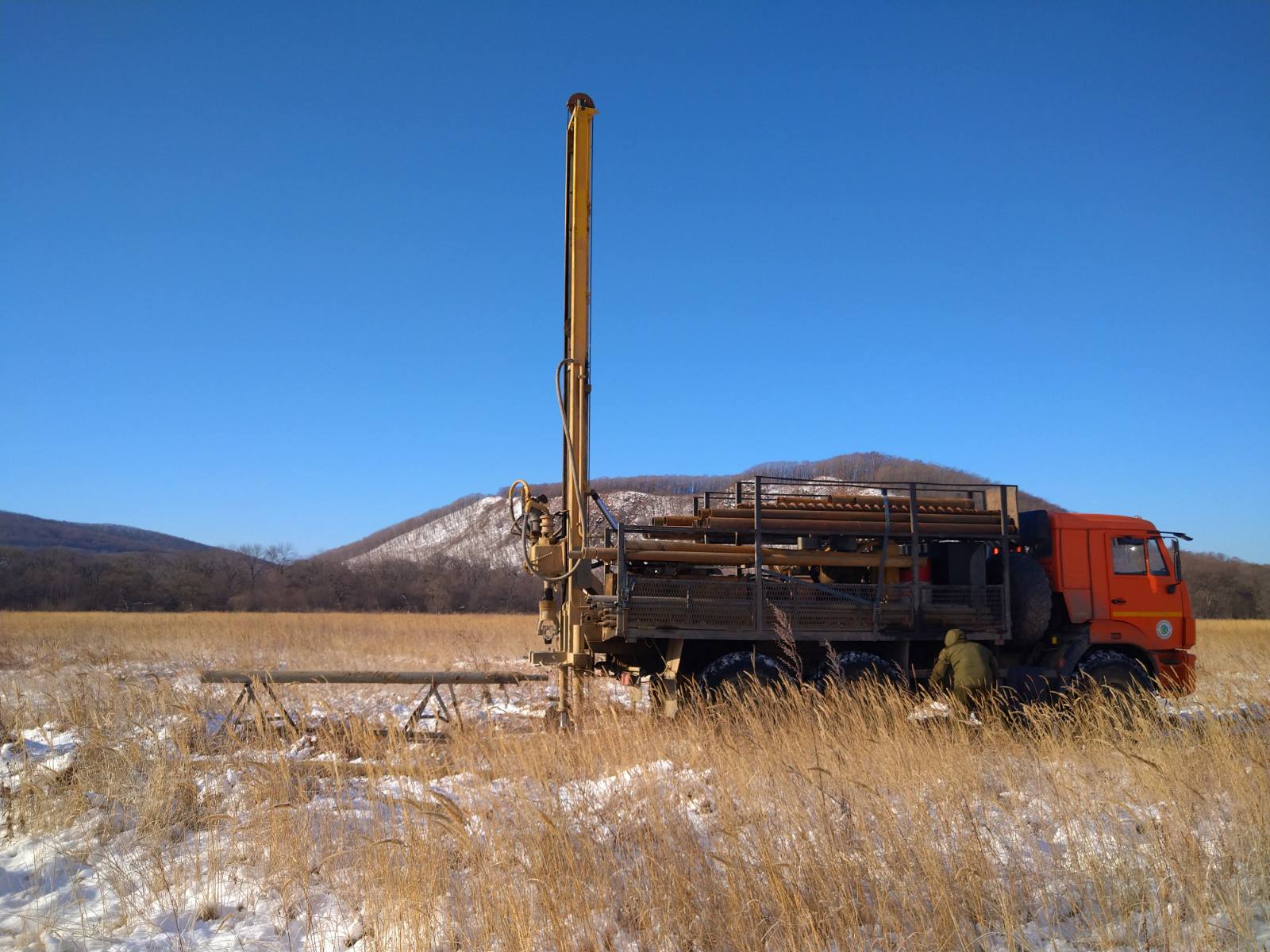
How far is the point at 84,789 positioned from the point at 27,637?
916 inches

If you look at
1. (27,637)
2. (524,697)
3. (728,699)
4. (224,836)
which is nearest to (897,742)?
(728,699)

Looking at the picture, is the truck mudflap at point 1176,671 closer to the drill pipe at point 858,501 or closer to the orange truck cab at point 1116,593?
the orange truck cab at point 1116,593

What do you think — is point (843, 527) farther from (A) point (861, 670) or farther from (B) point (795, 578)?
(A) point (861, 670)

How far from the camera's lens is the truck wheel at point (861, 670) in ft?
31.5

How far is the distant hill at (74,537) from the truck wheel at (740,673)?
518ft

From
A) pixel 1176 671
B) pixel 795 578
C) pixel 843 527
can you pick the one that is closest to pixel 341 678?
pixel 795 578

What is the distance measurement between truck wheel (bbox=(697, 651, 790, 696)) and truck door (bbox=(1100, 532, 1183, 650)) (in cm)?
441

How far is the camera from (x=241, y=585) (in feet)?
232

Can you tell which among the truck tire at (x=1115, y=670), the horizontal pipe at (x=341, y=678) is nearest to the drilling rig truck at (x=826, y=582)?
the truck tire at (x=1115, y=670)

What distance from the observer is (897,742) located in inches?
241

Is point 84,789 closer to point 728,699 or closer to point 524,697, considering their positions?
point 728,699

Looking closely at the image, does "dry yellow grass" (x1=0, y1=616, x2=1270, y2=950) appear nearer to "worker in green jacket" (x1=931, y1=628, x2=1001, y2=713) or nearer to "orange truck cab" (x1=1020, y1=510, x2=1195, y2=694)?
"worker in green jacket" (x1=931, y1=628, x2=1001, y2=713)

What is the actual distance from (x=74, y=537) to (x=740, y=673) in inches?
7715

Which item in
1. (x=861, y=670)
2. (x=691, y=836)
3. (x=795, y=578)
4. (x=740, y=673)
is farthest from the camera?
(x=795, y=578)
